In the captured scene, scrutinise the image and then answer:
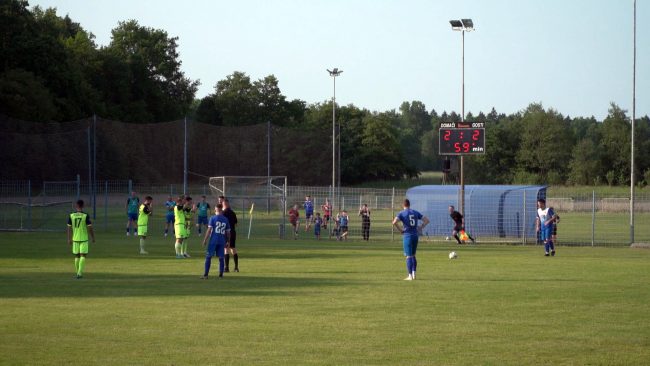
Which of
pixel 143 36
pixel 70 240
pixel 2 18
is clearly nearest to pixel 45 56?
pixel 2 18

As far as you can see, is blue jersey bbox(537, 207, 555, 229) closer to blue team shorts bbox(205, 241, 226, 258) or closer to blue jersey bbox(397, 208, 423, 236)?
blue jersey bbox(397, 208, 423, 236)

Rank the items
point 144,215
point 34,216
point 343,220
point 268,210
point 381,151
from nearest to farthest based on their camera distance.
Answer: point 144,215
point 343,220
point 34,216
point 268,210
point 381,151

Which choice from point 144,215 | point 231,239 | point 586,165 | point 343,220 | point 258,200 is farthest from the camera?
point 586,165

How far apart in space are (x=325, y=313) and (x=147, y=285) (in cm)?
618

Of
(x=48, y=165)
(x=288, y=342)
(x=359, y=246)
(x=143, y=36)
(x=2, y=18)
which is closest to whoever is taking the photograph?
(x=288, y=342)

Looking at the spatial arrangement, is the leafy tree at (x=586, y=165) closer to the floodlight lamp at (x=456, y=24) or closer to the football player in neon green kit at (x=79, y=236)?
the floodlight lamp at (x=456, y=24)

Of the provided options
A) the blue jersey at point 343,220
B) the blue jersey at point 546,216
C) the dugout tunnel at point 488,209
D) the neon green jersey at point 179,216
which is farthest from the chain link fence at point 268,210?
the neon green jersey at point 179,216

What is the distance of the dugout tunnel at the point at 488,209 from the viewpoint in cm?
4066

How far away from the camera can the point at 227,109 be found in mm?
96875

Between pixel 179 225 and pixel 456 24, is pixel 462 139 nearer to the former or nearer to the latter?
pixel 456 24

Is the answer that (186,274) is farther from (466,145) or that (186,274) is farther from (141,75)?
(141,75)

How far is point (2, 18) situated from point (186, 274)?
5620 centimetres

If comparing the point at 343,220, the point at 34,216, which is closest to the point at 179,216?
the point at 343,220

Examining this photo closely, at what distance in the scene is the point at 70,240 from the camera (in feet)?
69.6
